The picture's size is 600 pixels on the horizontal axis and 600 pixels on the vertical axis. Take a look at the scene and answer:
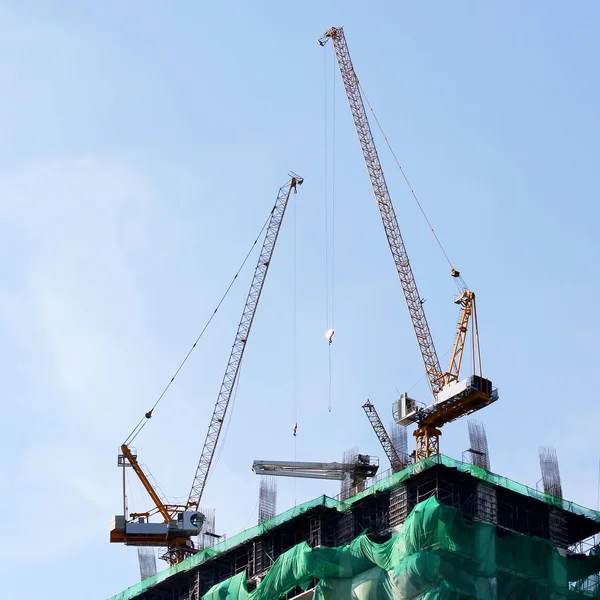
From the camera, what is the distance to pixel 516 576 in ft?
514

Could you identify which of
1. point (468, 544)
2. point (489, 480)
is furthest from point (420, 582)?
point (489, 480)

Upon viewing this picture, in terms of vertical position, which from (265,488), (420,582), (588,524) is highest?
(265,488)

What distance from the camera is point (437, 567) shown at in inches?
5920

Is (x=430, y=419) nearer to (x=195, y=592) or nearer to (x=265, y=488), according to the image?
(x=265, y=488)

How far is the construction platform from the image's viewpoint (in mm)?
152375

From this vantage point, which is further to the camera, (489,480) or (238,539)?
(238,539)

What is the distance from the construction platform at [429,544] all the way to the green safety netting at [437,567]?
3.9 inches

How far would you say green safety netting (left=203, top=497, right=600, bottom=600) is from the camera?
15138cm

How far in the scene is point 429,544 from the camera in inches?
5984

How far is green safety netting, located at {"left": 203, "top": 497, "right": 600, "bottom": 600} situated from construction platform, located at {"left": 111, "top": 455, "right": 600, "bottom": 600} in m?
0.10

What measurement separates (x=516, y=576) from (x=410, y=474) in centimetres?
1542

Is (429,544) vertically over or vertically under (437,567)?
over

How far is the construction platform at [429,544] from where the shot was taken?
152375 mm

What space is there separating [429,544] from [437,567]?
2611 millimetres
